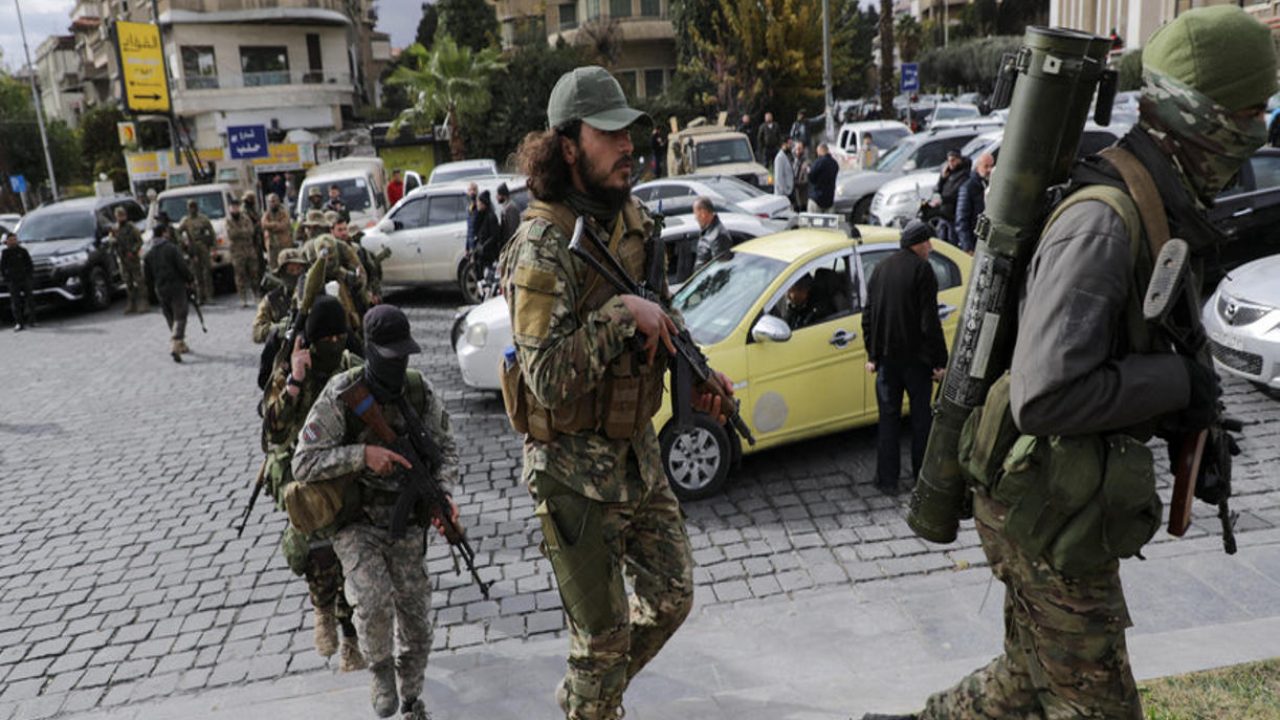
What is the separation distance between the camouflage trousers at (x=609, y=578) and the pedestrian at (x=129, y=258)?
16428 millimetres

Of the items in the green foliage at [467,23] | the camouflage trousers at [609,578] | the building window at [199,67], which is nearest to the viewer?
the camouflage trousers at [609,578]

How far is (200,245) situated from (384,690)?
15.0 meters

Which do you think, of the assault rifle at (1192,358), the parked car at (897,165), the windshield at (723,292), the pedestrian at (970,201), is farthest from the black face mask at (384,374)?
the parked car at (897,165)

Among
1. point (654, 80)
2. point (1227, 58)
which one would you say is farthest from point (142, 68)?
point (1227, 58)

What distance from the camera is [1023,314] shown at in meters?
2.38

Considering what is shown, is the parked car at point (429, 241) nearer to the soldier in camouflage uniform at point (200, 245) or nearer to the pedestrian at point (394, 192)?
the soldier in camouflage uniform at point (200, 245)

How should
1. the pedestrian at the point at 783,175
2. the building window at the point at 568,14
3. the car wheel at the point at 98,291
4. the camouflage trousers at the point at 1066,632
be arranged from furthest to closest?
the building window at the point at 568,14 < the pedestrian at the point at 783,175 < the car wheel at the point at 98,291 < the camouflage trousers at the point at 1066,632

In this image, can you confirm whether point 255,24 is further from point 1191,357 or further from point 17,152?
point 1191,357

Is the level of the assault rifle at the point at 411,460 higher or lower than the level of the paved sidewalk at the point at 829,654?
higher

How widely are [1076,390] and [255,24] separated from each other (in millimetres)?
48441

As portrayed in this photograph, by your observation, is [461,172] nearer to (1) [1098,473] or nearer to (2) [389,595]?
(2) [389,595]

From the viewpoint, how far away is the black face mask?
12.7ft

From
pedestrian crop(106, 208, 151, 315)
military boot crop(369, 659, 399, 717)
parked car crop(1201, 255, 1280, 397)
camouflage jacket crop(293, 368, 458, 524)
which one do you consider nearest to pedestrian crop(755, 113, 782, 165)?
pedestrian crop(106, 208, 151, 315)

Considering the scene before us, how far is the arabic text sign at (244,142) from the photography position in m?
25.2
